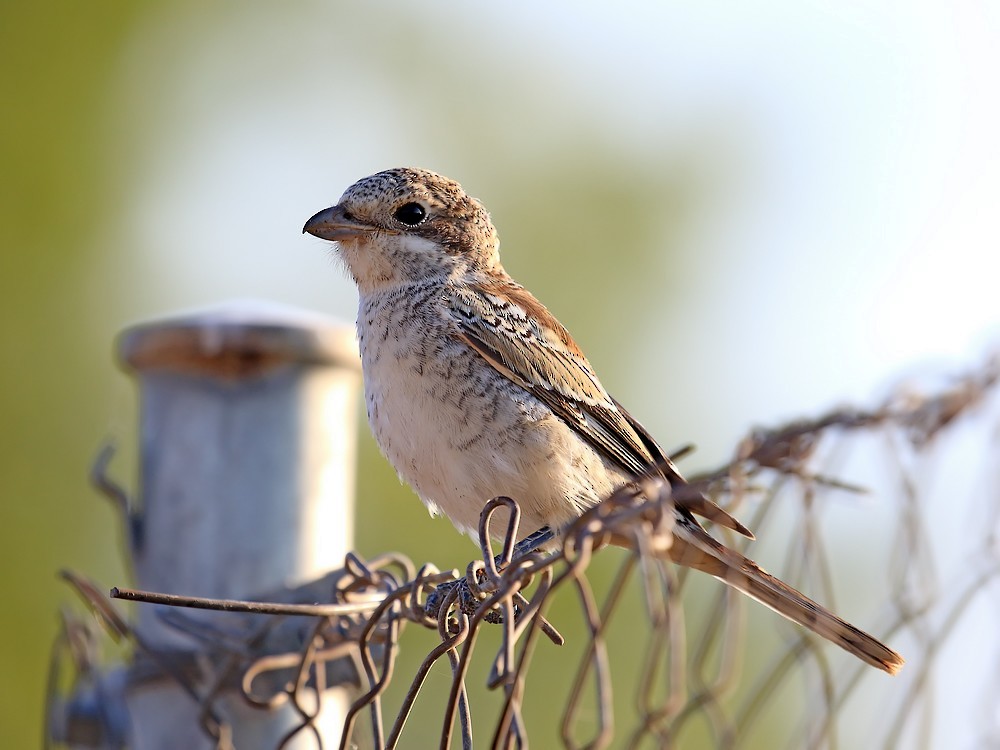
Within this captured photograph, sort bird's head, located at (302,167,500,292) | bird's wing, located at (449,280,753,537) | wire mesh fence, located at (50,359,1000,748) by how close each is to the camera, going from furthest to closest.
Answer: bird's head, located at (302,167,500,292) < bird's wing, located at (449,280,753,537) < wire mesh fence, located at (50,359,1000,748)

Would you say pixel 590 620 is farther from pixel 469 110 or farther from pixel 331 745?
pixel 469 110

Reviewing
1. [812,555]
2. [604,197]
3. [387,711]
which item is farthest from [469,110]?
[812,555]

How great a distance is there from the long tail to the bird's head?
1058 mm

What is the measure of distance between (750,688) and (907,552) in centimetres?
487

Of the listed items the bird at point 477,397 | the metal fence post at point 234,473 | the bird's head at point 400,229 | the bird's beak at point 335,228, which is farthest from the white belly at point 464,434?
the bird's beak at point 335,228

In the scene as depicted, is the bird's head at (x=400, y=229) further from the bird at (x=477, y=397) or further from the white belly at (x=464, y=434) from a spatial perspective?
the white belly at (x=464, y=434)

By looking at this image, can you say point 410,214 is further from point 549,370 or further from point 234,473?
point 234,473

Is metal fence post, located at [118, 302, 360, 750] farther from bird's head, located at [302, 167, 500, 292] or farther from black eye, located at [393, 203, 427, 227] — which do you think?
black eye, located at [393, 203, 427, 227]

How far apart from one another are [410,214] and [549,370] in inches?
27.4

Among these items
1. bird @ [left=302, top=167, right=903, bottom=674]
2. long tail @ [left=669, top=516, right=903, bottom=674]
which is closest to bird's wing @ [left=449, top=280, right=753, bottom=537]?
bird @ [left=302, top=167, right=903, bottom=674]

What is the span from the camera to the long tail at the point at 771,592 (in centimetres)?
293

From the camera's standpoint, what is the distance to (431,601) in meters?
2.87

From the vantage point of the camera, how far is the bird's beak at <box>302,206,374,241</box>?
390 cm

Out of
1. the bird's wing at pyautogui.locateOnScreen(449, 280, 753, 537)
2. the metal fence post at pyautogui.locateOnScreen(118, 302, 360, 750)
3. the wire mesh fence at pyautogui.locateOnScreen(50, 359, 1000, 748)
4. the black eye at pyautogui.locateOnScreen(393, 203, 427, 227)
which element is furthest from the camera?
the black eye at pyautogui.locateOnScreen(393, 203, 427, 227)
